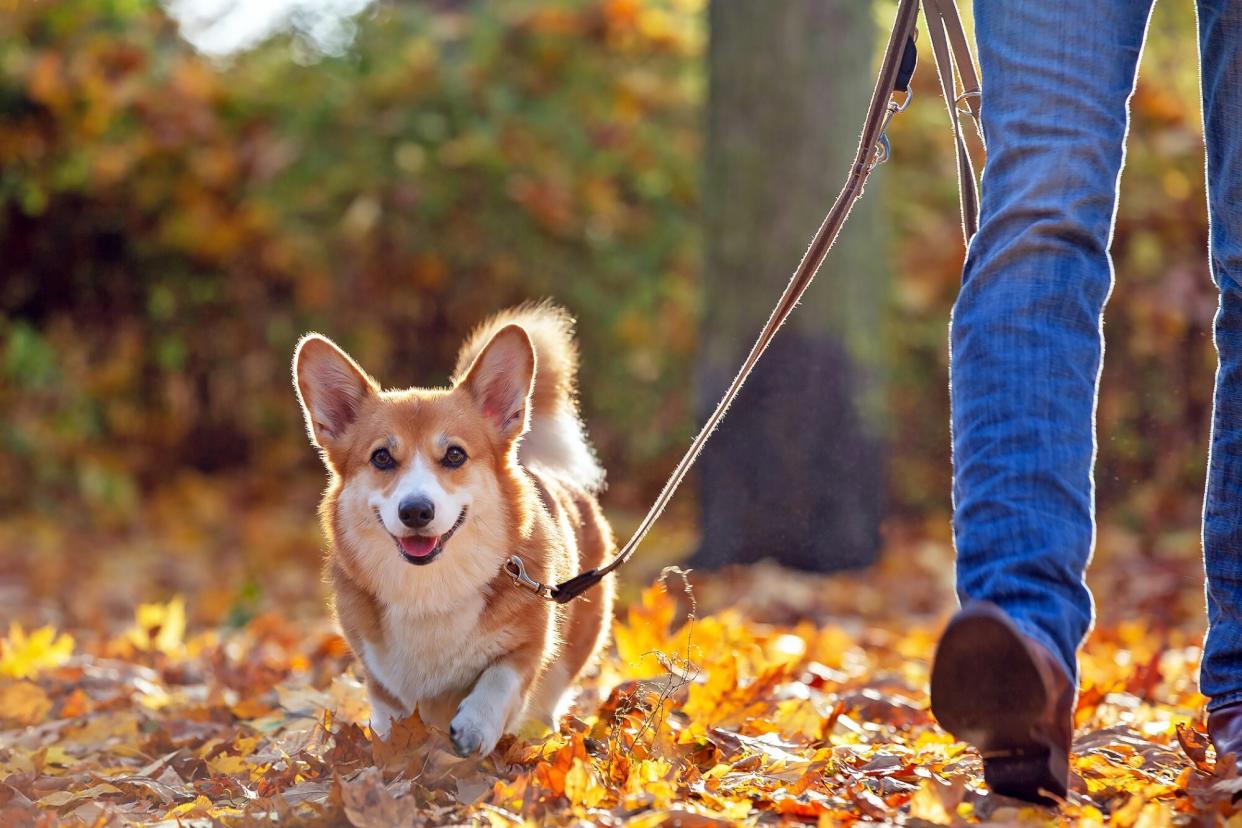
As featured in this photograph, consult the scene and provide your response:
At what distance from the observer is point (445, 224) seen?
697 cm

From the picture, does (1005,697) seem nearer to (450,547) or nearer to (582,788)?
(582,788)

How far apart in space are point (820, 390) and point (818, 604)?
0.87 metres

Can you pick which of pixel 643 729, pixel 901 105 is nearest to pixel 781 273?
pixel 901 105

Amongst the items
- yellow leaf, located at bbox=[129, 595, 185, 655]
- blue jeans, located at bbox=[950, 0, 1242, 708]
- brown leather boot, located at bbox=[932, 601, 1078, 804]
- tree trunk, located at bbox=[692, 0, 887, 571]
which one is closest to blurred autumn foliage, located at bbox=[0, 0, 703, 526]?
tree trunk, located at bbox=[692, 0, 887, 571]

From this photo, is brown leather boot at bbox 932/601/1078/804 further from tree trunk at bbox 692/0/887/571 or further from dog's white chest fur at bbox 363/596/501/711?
tree trunk at bbox 692/0/887/571

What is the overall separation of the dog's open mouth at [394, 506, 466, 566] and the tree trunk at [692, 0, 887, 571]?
2.68m

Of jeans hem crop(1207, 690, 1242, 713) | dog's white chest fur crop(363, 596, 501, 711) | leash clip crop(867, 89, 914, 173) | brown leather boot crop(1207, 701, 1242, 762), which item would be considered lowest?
dog's white chest fur crop(363, 596, 501, 711)

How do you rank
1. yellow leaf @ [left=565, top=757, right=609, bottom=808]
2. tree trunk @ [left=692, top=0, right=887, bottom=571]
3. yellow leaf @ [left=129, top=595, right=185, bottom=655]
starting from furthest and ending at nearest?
tree trunk @ [left=692, top=0, right=887, bottom=571] → yellow leaf @ [left=129, top=595, right=185, bottom=655] → yellow leaf @ [left=565, top=757, right=609, bottom=808]

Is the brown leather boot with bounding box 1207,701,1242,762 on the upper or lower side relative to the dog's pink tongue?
lower

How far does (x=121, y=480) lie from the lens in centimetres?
713

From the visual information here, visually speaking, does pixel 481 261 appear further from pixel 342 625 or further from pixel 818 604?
pixel 342 625

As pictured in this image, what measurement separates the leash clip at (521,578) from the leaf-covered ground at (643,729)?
254 mm

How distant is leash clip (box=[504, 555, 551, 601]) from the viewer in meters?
2.65

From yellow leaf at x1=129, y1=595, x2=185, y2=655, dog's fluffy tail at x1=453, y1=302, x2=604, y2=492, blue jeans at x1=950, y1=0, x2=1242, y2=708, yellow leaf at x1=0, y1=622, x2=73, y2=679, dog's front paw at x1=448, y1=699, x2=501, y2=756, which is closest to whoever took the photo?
blue jeans at x1=950, y1=0, x2=1242, y2=708
